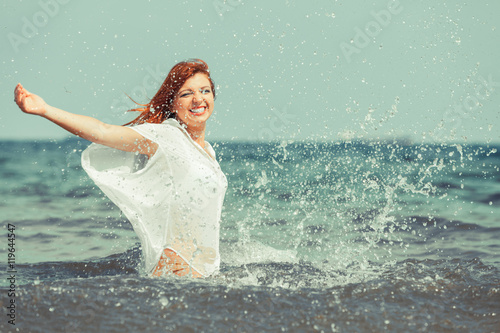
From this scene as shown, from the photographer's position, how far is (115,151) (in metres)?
4.77

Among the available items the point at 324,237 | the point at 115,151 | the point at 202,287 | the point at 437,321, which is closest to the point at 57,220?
the point at 324,237

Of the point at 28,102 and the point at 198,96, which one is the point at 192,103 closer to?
the point at 198,96

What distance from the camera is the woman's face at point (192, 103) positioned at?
16.2ft

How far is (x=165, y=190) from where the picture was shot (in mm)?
4648

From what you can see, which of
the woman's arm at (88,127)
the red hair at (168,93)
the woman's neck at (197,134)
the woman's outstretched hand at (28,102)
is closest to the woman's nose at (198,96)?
the red hair at (168,93)

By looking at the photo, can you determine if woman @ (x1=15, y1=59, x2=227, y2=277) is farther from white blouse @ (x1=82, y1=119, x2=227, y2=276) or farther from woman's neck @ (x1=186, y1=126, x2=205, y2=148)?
woman's neck @ (x1=186, y1=126, x2=205, y2=148)

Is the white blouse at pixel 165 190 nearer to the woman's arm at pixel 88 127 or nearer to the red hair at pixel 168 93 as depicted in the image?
the woman's arm at pixel 88 127

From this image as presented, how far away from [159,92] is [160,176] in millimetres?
853

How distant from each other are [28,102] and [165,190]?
1.39m

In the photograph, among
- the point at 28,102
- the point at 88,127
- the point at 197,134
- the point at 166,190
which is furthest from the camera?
the point at 197,134

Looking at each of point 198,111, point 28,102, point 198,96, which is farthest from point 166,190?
point 28,102

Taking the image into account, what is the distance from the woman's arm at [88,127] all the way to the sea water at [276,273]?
1151mm

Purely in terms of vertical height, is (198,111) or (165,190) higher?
(198,111)

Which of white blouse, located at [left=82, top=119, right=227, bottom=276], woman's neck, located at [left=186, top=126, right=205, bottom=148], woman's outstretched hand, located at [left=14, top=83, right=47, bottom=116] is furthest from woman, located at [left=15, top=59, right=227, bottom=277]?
woman's outstretched hand, located at [left=14, top=83, right=47, bottom=116]
